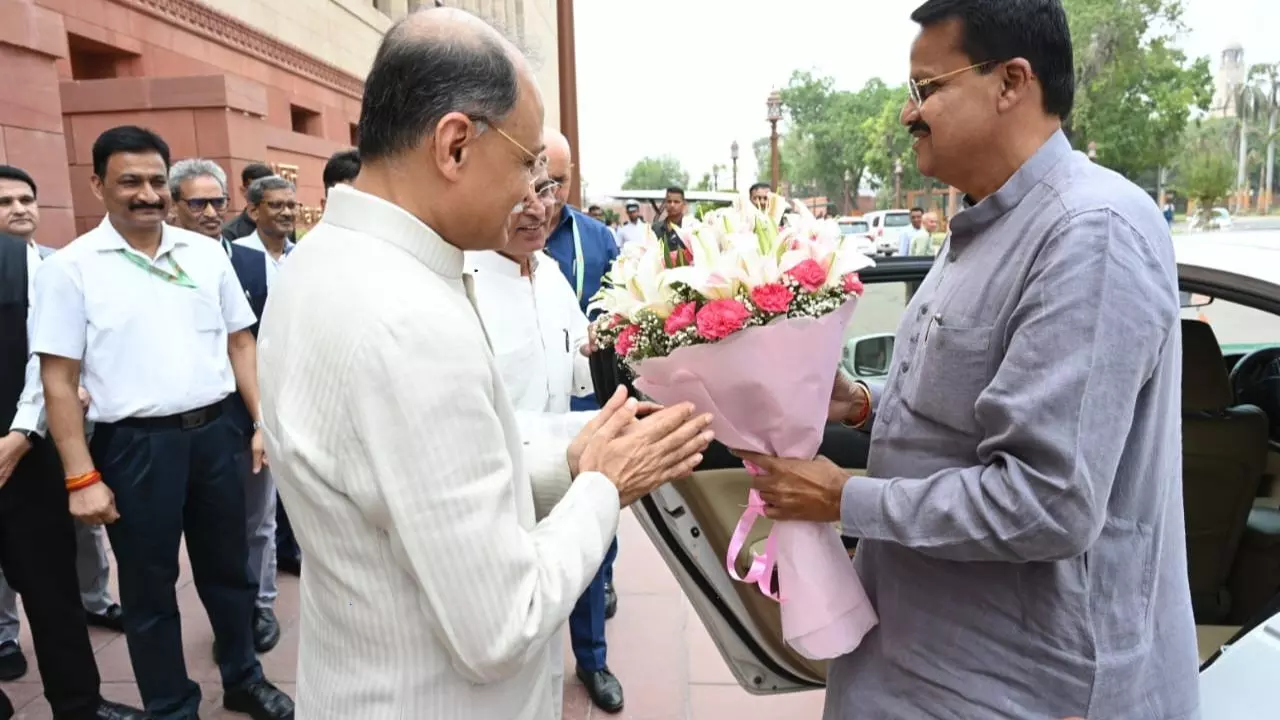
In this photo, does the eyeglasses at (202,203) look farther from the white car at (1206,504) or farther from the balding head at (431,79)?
the balding head at (431,79)

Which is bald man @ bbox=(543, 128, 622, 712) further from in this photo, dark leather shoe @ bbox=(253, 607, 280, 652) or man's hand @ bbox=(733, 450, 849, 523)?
man's hand @ bbox=(733, 450, 849, 523)

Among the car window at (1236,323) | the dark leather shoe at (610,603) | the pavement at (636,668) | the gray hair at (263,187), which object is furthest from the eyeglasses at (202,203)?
the car window at (1236,323)

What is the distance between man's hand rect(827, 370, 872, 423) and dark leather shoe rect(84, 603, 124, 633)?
3.78 metres

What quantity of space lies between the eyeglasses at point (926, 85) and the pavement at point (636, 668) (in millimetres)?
2470

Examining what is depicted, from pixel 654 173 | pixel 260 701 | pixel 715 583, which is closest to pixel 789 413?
pixel 715 583

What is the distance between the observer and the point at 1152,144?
33156 mm

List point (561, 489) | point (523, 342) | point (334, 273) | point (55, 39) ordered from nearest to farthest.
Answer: point (334, 273)
point (561, 489)
point (523, 342)
point (55, 39)

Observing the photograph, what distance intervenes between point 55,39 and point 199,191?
491 cm

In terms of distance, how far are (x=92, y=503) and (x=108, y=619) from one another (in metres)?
1.57

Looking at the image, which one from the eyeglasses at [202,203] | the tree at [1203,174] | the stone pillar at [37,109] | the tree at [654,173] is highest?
the tree at [654,173]

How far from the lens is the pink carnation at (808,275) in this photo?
4.50 feet

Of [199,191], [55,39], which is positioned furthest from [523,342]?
[55,39]

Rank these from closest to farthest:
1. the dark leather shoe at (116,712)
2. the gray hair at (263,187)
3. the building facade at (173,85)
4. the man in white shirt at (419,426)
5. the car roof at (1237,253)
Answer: the man in white shirt at (419,426), the car roof at (1237,253), the dark leather shoe at (116,712), the gray hair at (263,187), the building facade at (173,85)

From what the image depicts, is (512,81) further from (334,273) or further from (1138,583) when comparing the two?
(1138,583)
